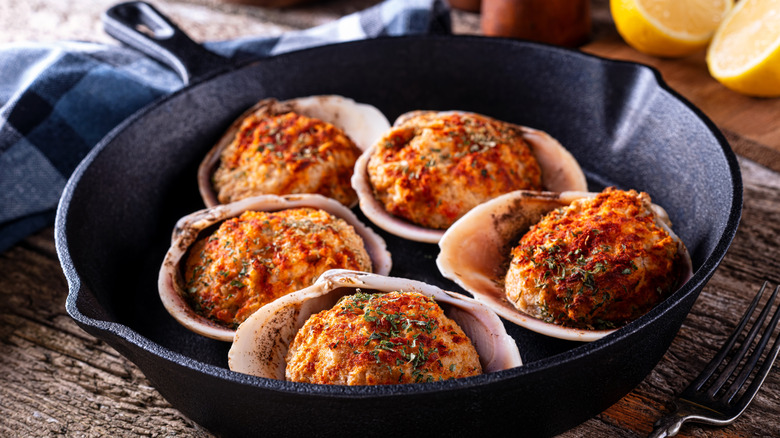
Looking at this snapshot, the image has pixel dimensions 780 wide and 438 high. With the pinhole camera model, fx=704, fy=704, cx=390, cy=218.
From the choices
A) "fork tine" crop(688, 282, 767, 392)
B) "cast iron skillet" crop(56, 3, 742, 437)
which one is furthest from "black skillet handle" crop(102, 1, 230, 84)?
"fork tine" crop(688, 282, 767, 392)

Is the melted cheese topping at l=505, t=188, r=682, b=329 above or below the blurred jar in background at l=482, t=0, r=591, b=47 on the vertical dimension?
below

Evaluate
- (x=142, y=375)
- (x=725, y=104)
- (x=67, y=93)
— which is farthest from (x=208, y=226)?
(x=725, y=104)

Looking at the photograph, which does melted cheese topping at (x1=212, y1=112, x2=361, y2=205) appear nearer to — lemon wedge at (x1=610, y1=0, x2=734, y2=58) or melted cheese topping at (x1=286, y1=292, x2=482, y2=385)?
melted cheese topping at (x1=286, y1=292, x2=482, y2=385)

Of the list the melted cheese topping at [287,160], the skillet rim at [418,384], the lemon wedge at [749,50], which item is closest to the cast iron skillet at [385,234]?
the skillet rim at [418,384]

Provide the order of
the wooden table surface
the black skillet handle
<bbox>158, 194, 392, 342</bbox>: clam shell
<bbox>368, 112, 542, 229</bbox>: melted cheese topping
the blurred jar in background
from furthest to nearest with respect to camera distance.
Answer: the blurred jar in background, the black skillet handle, <bbox>368, 112, 542, 229</bbox>: melted cheese topping, <bbox>158, 194, 392, 342</bbox>: clam shell, the wooden table surface

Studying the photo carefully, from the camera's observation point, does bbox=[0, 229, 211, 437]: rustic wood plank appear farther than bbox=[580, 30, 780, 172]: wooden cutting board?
No

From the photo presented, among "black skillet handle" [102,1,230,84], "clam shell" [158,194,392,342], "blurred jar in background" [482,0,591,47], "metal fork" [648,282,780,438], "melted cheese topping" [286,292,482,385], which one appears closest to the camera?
"melted cheese topping" [286,292,482,385]

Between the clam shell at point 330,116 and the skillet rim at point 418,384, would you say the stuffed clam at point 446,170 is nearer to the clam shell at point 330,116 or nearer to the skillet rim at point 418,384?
the clam shell at point 330,116

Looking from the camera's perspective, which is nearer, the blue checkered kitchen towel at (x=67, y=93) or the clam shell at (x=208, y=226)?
the clam shell at (x=208, y=226)
